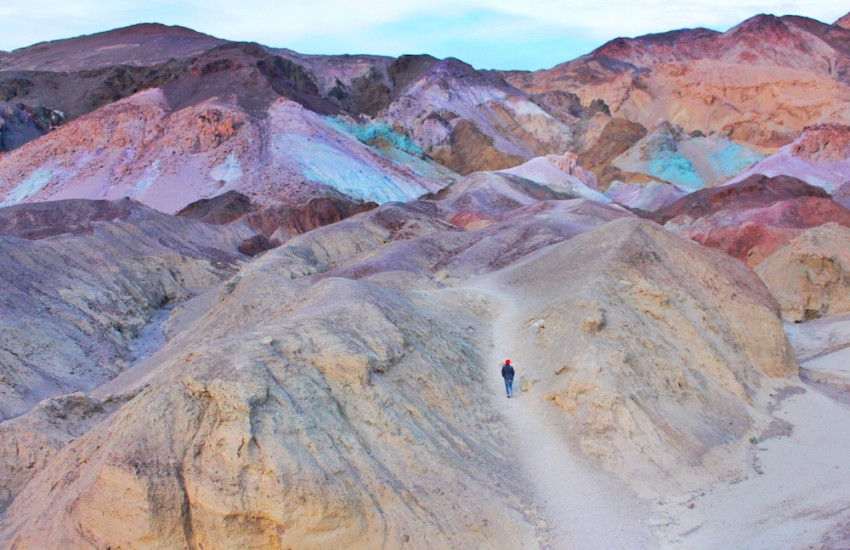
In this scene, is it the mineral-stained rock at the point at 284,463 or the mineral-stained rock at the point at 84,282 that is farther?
the mineral-stained rock at the point at 84,282

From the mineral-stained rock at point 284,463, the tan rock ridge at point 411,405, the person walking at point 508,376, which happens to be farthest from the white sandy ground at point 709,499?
the mineral-stained rock at point 284,463

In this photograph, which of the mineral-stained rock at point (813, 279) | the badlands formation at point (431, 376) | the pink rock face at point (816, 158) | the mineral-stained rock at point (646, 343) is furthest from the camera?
the pink rock face at point (816, 158)

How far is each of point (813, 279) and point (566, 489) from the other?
72.2 ft

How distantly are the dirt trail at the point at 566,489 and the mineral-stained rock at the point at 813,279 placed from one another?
60.7ft

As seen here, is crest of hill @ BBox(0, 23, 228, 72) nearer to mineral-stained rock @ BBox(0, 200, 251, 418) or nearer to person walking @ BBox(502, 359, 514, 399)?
mineral-stained rock @ BBox(0, 200, 251, 418)

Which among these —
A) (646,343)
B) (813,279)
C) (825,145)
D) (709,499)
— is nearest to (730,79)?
(825,145)

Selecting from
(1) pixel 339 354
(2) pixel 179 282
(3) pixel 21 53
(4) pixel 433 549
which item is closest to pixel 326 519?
(4) pixel 433 549

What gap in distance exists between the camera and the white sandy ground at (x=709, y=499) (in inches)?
484

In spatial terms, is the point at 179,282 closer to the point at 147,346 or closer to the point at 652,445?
the point at 147,346

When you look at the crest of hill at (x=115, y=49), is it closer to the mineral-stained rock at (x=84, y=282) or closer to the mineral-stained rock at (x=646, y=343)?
the mineral-stained rock at (x=84, y=282)

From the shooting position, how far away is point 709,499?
46.9 feet

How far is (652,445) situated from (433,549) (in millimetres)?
5523

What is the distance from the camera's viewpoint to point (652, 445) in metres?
15.5

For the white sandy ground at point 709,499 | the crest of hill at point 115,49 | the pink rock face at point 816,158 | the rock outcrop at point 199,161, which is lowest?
the white sandy ground at point 709,499
